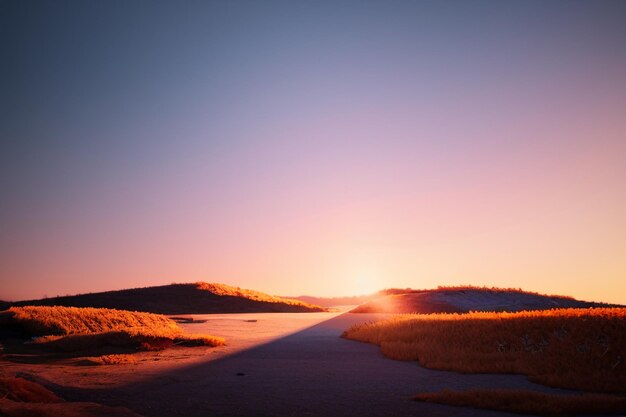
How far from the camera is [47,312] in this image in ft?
68.9

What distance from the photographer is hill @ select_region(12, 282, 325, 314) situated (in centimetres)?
4512

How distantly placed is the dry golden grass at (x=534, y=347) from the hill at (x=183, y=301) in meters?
32.6

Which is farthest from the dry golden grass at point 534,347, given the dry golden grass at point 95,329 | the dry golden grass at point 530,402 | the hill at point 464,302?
the hill at point 464,302

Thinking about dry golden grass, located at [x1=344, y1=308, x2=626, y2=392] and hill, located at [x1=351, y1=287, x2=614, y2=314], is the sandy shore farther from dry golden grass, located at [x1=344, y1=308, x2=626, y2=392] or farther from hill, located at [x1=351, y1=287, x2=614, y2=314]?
hill, located at [x1=351, y1=287, x2=614, y2=314]

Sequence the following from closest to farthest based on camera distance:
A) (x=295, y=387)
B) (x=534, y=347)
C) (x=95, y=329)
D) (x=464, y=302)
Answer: (x=295, y=387), (x=534, y=347), (x=95, y=329), (x=464, y=302)

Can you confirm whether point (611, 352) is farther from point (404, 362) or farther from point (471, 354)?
point (404, 362)

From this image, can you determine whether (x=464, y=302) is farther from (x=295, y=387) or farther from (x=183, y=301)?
(x=183, y=301)

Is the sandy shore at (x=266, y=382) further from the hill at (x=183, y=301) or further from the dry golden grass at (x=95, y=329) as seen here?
the hill at (x=183, y=301)

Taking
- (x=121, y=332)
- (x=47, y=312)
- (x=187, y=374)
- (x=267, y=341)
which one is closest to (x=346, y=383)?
(x=187, y=374)

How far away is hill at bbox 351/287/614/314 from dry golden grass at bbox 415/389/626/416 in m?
24.9

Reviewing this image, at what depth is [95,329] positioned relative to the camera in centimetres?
2036

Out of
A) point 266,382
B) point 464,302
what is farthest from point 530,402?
point 464,302

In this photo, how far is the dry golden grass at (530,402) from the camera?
323 inches

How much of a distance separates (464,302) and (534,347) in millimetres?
21710
